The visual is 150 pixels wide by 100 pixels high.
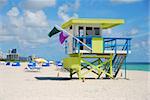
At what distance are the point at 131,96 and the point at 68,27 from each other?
1032 cm

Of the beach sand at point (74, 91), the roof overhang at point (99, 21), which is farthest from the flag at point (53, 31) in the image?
the beach sand at point (74, 91)

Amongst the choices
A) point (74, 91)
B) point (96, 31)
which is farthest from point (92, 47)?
point (74, 91)

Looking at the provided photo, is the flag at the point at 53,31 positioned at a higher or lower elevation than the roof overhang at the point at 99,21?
lower

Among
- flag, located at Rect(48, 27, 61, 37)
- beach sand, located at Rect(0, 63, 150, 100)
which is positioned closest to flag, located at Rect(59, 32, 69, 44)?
flag, located at Rect(48, 27, 61, 37)

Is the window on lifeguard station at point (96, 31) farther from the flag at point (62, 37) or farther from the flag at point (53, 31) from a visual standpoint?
the flag at point (53, 31)

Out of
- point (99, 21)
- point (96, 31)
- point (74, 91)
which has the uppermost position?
point (99, 21)

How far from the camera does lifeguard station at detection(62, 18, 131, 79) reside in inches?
811

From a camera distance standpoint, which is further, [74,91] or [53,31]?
[53,31]

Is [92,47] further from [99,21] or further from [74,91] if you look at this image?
[74,91]

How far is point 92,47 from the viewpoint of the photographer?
20625mm

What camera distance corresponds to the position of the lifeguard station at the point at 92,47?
811 inches

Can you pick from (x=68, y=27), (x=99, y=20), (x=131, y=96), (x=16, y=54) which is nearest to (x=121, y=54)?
(x=99, y=20)

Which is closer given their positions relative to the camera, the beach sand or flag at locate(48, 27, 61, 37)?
the beach sand

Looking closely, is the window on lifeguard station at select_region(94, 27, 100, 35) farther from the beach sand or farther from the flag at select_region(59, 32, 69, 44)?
the beach sand
